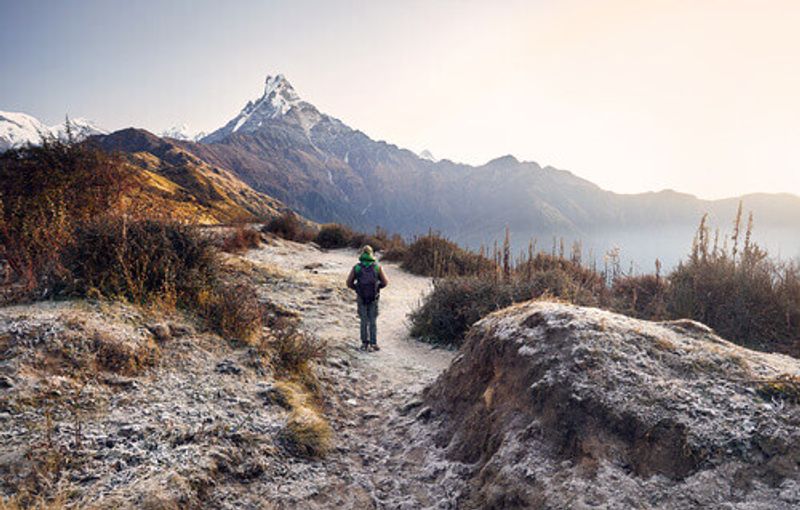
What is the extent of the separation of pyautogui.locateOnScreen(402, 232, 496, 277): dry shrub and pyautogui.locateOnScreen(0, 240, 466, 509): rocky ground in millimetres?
10772

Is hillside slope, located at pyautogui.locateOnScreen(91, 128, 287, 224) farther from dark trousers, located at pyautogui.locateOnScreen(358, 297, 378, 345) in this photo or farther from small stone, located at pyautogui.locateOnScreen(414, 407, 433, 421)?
small stone, located at pyautogui.locateOnScreen(414, 407, 433, 421)

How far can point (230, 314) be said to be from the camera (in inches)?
222

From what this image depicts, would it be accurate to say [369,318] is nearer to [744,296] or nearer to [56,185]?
[744,296]

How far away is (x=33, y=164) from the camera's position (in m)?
9.18

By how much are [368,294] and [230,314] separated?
301 cm

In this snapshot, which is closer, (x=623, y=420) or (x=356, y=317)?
(x=623, y=420)

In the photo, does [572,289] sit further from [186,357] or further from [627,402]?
[186,357]

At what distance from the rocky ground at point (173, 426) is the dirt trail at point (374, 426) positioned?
0.05ft

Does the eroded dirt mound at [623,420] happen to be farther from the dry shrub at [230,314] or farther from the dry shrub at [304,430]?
the dry shrub at [230,314]

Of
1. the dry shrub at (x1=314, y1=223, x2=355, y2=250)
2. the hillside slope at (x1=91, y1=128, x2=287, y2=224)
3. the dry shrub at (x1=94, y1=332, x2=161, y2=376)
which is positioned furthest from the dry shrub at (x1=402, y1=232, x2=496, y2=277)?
the dry shrub at (x1=94, y1=332, x2=161, y2=376)

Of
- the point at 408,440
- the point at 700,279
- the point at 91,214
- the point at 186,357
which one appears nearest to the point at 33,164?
the point at 91,214

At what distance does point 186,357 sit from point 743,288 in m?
8.86

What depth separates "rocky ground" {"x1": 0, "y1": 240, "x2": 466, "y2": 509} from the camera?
2779 mm

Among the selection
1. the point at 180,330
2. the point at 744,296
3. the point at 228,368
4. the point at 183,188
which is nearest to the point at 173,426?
the point at 228,368
